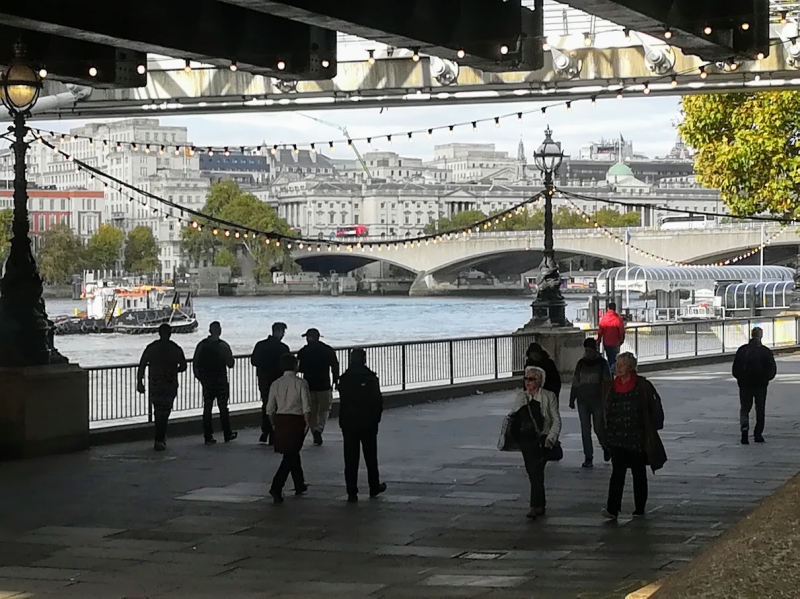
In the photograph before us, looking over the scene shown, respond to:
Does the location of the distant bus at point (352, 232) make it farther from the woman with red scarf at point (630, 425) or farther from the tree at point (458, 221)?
the woman with red scarf at point (630, 425)

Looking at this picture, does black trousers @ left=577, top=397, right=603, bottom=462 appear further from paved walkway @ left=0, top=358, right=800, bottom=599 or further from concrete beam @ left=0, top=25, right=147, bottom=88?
concrete beam @ left=0, top=25, right=147, bottom=88

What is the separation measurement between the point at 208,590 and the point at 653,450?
4.27 meters

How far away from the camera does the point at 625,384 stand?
12539 mm

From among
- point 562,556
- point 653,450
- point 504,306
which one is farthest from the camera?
point 504,306

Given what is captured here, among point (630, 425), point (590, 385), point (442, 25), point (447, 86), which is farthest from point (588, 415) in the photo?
point (447, 86)

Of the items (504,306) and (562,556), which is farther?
(504,306)

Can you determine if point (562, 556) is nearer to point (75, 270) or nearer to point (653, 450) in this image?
point (653, 450)

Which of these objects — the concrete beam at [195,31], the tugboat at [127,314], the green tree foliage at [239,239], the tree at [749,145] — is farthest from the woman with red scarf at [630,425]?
the green tree foliage at [239,239]

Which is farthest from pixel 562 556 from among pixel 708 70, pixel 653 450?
pixel 708 70

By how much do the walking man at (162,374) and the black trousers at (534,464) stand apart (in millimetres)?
6855

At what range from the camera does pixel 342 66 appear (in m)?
27.0

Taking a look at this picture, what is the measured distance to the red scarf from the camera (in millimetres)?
12492

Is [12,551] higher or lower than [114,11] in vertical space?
lower

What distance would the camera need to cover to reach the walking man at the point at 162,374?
60.3ft
